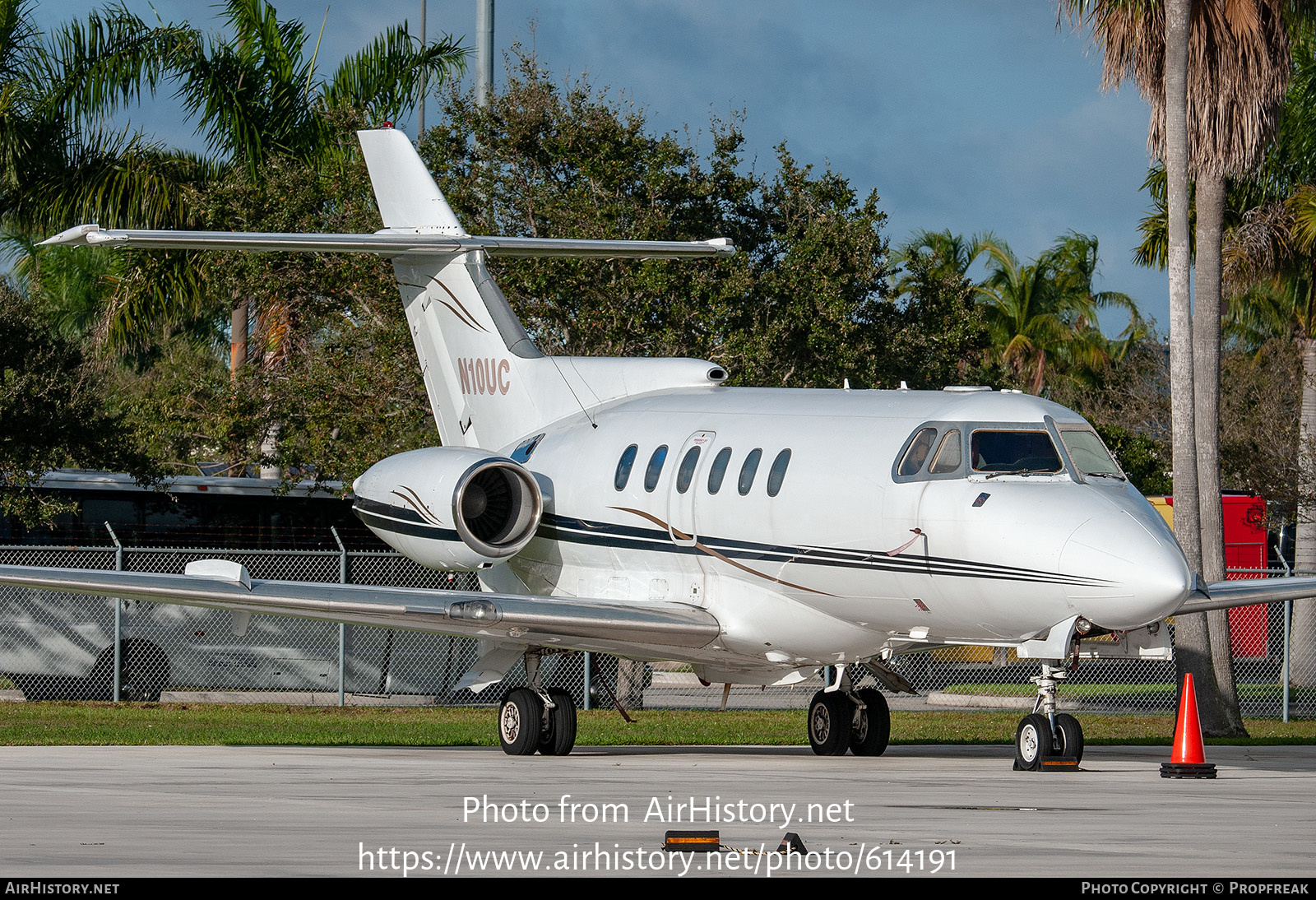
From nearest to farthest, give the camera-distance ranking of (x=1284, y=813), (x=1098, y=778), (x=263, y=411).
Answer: (x=1284, y=813) → (x=1098, y=778) → (x=263, y=411)

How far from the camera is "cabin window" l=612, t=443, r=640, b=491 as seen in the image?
55.0 feet

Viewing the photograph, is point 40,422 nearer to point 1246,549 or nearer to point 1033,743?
point 1033,743

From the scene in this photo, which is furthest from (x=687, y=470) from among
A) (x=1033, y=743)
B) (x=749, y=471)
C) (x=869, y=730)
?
(x=1033, y=743)

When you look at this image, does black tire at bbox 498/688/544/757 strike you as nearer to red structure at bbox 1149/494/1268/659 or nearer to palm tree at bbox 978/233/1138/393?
red structure at bbox 1149/494/1268/659

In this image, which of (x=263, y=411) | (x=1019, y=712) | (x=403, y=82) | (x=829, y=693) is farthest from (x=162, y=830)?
(x=403, y=82)

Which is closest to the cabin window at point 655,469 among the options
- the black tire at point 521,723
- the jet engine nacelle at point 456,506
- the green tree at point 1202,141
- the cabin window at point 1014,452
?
the jet engine nacelle at point 456,506

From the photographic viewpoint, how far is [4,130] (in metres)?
27.7

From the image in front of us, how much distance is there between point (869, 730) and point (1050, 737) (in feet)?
11.4

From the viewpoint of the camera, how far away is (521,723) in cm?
1639

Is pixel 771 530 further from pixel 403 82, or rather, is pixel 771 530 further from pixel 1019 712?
pixel 403 82

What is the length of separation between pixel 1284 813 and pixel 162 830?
640 cm

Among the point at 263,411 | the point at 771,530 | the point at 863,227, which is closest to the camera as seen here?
the point at 771,530

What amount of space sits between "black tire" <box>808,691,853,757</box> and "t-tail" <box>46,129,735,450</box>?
3319 mm

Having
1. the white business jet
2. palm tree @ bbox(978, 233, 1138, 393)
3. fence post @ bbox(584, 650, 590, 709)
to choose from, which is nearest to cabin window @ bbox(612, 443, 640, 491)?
the white business jet
